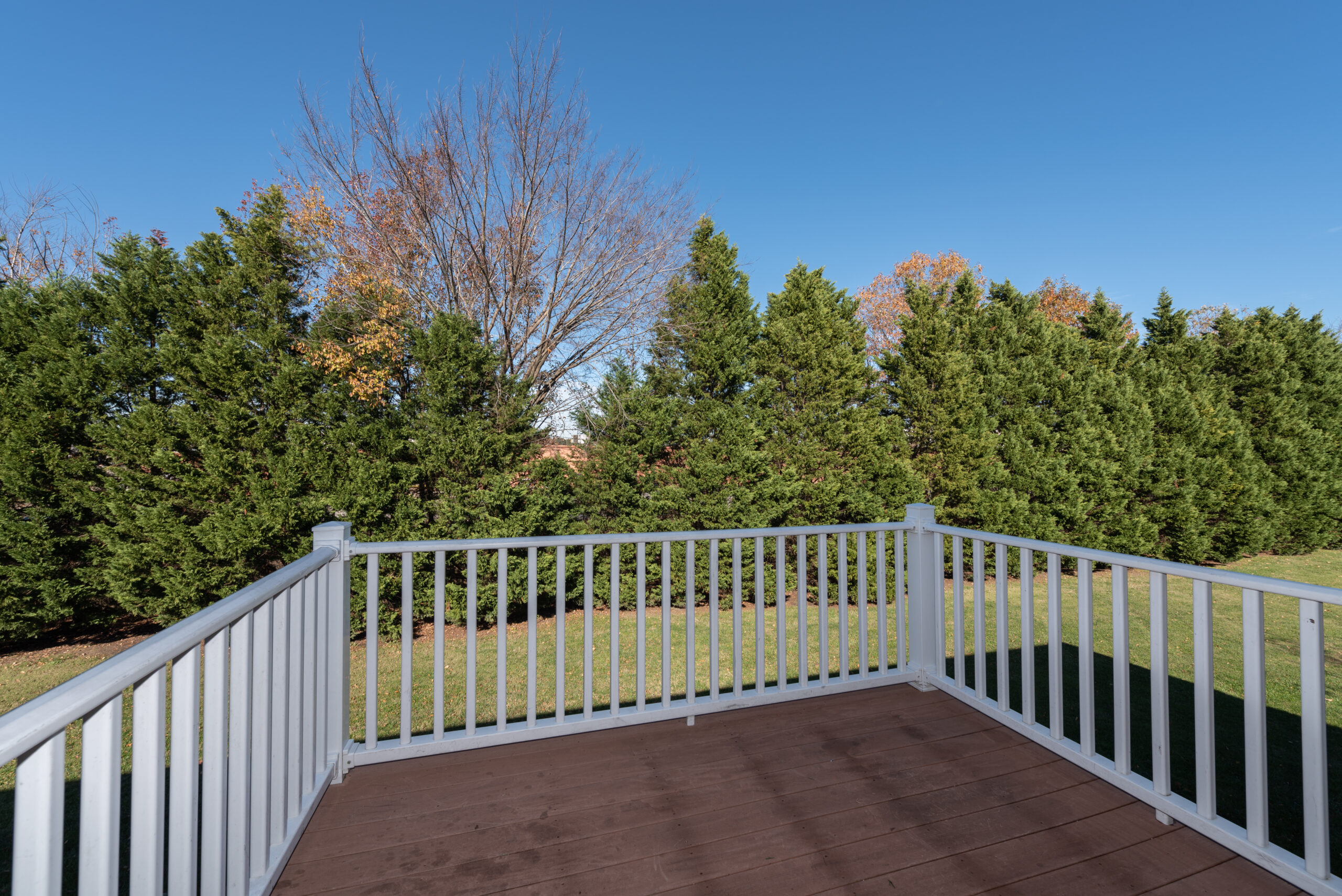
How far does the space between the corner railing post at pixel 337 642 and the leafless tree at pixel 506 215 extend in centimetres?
458

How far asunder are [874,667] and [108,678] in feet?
15.3

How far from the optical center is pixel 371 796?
1.95 metres

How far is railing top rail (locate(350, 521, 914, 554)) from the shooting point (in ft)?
7.11

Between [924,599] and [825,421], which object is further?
[825,421]

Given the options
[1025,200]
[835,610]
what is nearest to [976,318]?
[835,610]

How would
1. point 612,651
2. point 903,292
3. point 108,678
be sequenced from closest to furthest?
point 108,678, point 612,651, point 903,292

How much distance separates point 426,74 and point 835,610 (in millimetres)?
7581

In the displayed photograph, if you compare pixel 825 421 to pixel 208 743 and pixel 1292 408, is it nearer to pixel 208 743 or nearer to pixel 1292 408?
pixel 208 743

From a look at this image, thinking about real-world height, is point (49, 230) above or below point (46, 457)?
above

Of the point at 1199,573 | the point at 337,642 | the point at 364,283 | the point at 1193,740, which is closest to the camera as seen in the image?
the point at 1199,573

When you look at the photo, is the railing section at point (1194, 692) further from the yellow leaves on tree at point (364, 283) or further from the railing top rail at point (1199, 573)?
the yellow leaves on tree at point (364, 283)

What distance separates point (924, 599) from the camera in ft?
9.55

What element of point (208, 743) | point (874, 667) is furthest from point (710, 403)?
point (208, 743)

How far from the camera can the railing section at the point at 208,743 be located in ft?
2.20
